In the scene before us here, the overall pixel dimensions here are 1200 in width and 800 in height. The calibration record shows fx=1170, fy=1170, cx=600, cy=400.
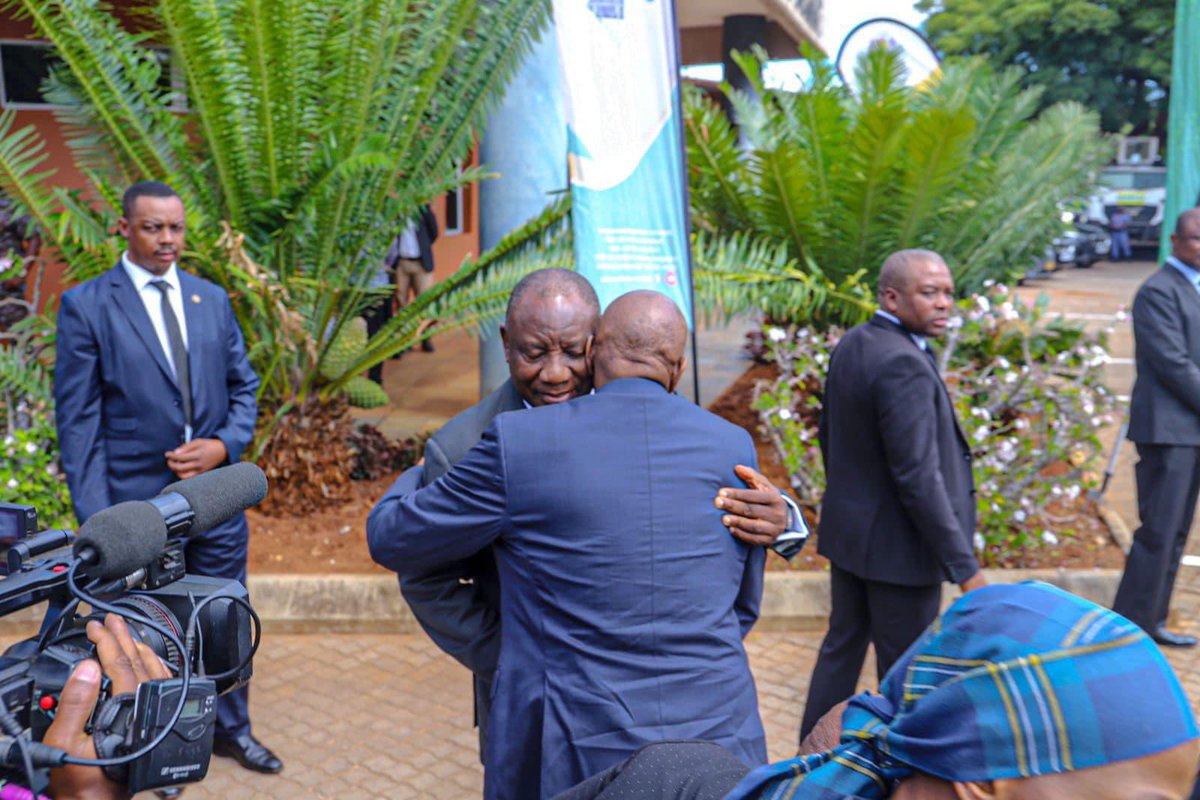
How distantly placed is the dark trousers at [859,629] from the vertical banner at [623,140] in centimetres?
211

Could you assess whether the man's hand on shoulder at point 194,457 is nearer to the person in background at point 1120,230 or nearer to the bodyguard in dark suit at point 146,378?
the bodyguard in dark suit at point 146,378

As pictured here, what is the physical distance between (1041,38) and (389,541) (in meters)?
36.9

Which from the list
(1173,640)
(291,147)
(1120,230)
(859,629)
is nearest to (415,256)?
(291,147)

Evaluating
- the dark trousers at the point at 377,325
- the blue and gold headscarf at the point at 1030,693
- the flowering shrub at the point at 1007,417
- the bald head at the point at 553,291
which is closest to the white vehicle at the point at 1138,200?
the dark trousers at the point at 377,325

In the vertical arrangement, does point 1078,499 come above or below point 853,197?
below

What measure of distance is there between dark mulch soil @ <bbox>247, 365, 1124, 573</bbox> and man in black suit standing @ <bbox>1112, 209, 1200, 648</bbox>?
92cm

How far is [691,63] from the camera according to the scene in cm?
2069

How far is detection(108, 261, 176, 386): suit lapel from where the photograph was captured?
3900 millimetres

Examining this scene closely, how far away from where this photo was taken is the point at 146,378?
3.93m

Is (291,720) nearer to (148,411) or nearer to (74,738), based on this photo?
(148,411)

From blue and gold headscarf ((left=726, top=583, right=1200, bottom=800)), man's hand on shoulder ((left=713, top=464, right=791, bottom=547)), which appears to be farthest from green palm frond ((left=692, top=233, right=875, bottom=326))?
blue and gold headscarf ((left=726, top=583, right=1200, bottom=800))

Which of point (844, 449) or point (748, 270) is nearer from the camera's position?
point (844, 449)

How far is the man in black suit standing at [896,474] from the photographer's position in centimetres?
374

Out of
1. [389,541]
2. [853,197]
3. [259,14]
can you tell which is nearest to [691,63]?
[853,197]
